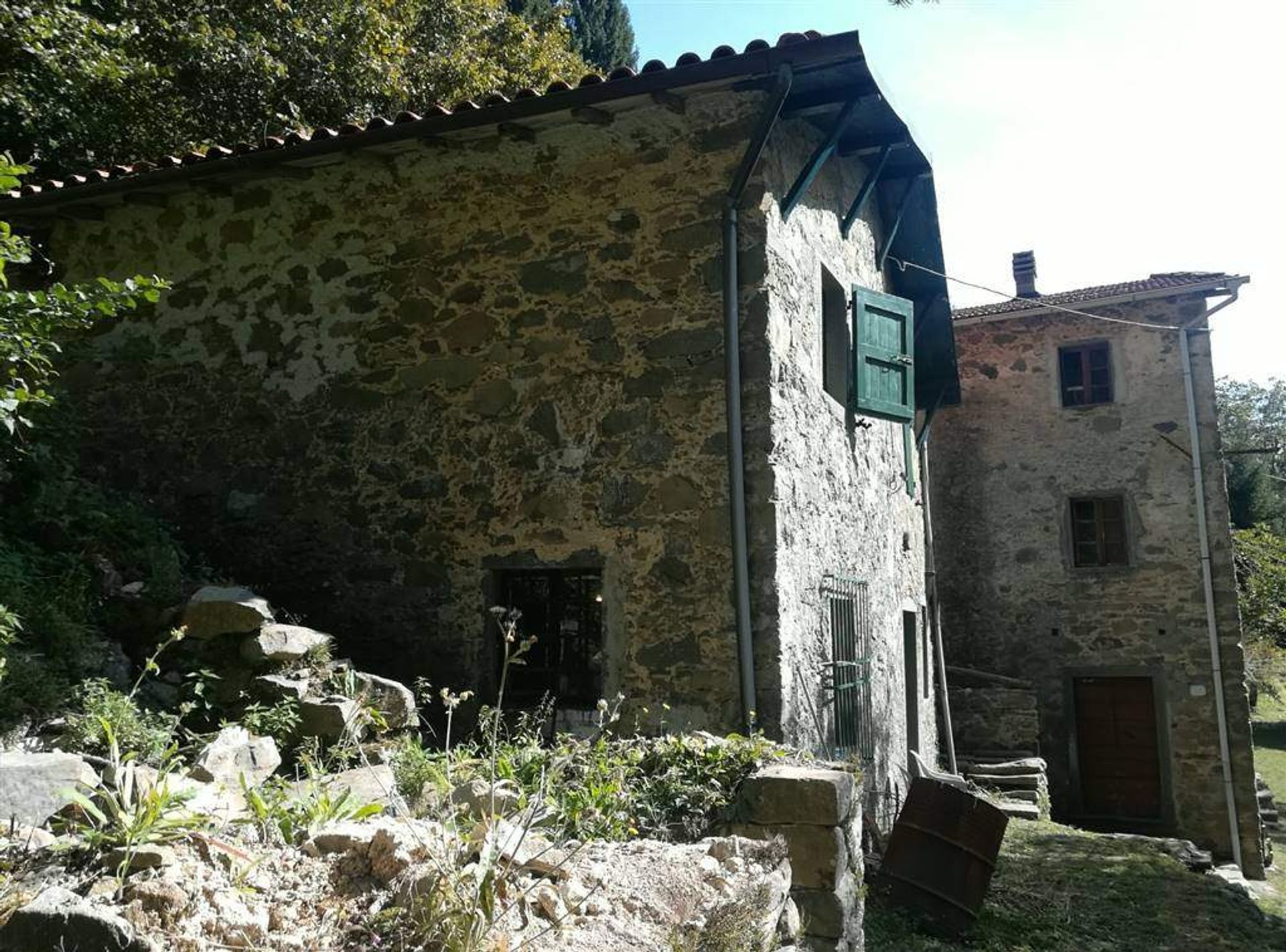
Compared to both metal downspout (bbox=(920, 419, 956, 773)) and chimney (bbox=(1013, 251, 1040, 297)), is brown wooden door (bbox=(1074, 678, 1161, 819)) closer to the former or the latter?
metal downspout (bbox=(920, 419, 956, 773))

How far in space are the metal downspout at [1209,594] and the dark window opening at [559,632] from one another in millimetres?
10997

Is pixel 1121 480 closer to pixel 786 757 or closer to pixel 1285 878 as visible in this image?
pixel 1285 878

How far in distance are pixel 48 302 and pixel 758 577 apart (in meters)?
3.79

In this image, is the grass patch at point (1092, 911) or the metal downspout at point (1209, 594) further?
the metal downspout at point (1209, 594)

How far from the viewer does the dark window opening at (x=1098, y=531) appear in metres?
14.2

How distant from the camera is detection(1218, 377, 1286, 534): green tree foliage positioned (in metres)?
24.5

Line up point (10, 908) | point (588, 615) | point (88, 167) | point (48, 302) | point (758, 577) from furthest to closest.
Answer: point (88, 167) < point (588, 615) < point (758, 577) < point (48, 302) < point (10, 908)

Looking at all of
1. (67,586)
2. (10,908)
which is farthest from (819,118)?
(10,908)

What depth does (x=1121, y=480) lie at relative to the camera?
563 inches

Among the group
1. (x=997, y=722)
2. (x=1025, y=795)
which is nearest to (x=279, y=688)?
(x=1025, y=795)

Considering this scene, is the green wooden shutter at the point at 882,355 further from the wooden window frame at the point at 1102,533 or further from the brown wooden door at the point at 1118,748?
the brown wooden door at the point at 1118,748

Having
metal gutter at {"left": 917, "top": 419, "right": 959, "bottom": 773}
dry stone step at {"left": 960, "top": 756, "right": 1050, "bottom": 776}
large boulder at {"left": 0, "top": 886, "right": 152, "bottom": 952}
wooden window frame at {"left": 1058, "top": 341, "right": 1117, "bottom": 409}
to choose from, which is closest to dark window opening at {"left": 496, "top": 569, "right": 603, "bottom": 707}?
large boulder at {"left": 0, "top": 886, "right": 152, "bottom": 952}

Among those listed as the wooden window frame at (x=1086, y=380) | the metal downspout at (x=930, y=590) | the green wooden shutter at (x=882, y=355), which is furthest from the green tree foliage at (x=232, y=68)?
the wooden window frame at (x=1086, y=380)

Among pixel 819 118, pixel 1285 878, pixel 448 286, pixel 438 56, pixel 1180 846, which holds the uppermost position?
pixel 438 56
